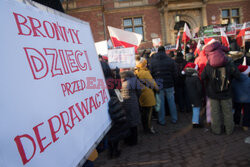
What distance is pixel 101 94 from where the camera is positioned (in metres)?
Answer: 1.36

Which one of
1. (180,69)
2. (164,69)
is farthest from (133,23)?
(164,69)

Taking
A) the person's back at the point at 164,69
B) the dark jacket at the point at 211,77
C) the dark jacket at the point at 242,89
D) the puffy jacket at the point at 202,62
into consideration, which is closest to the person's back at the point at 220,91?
the dark jacket at the point at 211,77

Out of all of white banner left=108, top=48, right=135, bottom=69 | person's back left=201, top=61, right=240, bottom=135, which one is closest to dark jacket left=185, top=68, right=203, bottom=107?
person's back left=201, top=61, right=240, bottom=135

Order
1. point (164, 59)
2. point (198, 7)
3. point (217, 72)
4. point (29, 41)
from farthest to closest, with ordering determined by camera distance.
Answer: point (198, 7)
point (164, 59)
point (217, 72)
point (29, 41)

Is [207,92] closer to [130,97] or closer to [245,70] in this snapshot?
[245,70]

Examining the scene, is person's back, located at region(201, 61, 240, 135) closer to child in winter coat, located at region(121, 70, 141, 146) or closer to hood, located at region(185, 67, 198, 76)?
hood, located at region(185, 67, 198, 76)

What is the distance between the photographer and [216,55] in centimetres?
346

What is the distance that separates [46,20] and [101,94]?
585 millimetres

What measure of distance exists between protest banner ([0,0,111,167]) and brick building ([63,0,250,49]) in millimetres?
15071

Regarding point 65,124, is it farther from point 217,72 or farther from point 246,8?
point 246,8

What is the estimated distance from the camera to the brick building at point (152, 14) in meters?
15.6

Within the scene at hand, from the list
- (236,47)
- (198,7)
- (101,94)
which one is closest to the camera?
(101,94)

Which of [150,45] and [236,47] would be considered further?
[150,45]

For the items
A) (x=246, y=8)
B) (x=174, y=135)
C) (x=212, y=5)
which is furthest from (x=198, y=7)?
(x=174, y=135)
